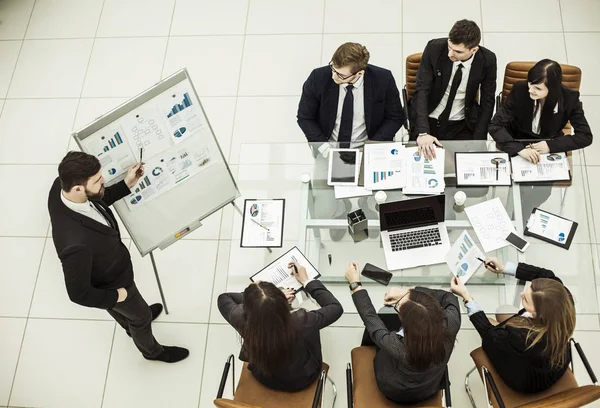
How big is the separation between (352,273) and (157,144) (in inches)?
52.8

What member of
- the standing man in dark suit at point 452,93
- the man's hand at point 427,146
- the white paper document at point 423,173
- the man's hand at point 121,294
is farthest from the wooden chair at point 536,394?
the man's hand at point 121,294

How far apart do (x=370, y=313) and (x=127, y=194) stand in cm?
155

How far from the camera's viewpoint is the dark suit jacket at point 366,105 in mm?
3615

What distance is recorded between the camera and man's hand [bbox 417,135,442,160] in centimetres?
349

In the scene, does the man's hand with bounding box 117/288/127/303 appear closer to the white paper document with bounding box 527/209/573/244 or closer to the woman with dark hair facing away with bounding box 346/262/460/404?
the woman with dark hair facing away with bounding box 346/262/460/404

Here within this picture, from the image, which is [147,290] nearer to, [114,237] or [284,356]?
[114,237]

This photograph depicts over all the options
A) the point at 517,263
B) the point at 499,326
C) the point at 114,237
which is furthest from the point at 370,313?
the point at 114,237

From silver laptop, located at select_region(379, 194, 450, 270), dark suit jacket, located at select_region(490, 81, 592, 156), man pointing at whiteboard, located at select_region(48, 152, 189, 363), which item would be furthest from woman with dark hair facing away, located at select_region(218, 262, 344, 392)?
dark suit jacket, located at select_region(490, 81, 592, 156)

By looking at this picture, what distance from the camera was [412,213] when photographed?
3188 mm

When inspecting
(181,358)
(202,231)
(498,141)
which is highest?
(498,141)

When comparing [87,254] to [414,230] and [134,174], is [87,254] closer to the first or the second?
[134,174]

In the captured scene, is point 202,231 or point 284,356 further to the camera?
point 202,231

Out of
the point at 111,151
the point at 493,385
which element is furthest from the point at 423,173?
the point at 111,151

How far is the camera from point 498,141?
3.50m
